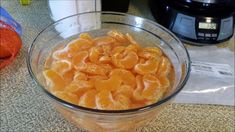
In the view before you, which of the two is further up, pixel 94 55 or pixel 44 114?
pixel 94 55

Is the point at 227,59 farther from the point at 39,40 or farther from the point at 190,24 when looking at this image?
the point at 39,40

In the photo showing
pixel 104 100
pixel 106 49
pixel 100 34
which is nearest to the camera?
pixel 104 100

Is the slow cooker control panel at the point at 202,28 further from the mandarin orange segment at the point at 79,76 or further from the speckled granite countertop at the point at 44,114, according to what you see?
the mandarin orange segment at the point at 79,76

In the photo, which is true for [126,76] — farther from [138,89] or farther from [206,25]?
[206,25]

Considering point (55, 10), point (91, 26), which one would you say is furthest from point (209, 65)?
point (55, 10)

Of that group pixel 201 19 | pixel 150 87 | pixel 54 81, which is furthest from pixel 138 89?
pixel 201 19

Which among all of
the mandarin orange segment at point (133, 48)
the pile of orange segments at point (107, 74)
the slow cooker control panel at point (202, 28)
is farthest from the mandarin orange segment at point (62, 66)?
the slow cooker control panel at point (202, 28)

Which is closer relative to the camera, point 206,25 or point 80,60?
point 80,60
